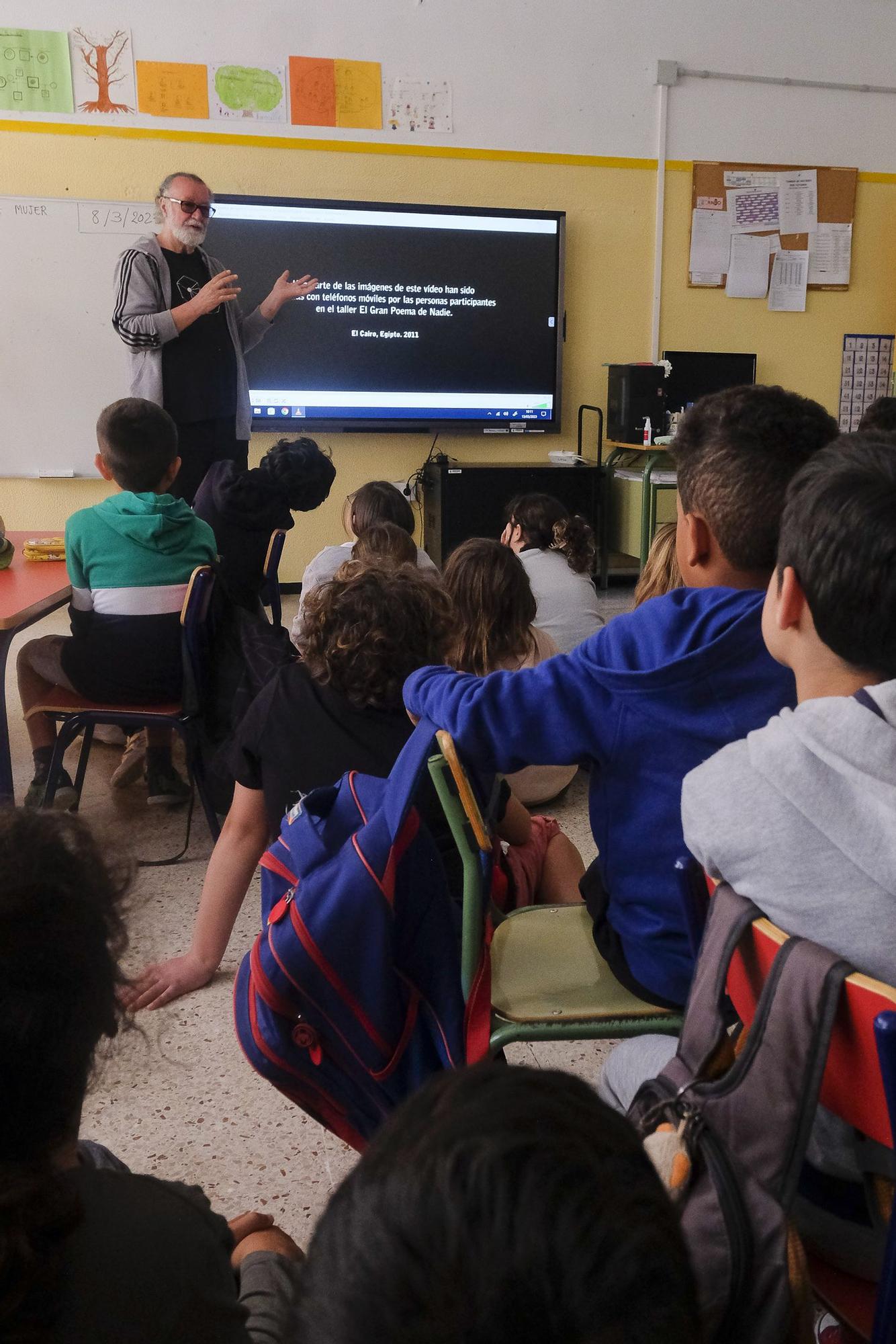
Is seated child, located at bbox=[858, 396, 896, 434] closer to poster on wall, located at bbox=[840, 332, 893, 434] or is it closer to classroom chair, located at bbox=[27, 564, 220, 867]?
classroom chair, located at bbox=[27, 564, 220, 867]

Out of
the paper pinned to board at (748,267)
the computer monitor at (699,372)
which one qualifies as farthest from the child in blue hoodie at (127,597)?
the paper pinned to board at (748,267)

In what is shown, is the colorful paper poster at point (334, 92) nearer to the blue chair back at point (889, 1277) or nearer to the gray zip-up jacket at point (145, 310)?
the gray zip-up jacket at point (145, 310)

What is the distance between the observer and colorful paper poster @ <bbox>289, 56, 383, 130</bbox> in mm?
4969

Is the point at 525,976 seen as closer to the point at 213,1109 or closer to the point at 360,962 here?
the point at 360,962

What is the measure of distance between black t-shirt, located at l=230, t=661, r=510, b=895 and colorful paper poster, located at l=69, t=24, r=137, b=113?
431 centimetres

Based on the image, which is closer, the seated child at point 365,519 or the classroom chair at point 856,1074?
the classroom chair at point 856,1074

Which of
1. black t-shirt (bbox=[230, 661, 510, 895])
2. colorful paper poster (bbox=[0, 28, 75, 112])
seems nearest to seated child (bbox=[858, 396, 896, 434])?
black t-shirt (bbox=[230, 661, 510, 895])

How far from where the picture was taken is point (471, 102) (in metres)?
5.18

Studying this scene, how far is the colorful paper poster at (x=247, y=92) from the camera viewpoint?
489 centimetres

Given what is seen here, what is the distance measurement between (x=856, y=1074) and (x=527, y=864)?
1157mm

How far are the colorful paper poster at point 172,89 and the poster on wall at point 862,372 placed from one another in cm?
372

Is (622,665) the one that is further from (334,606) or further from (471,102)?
(471,102)

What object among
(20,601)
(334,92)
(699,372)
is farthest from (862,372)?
(20,601)

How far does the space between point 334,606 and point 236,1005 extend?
651 millimetres
